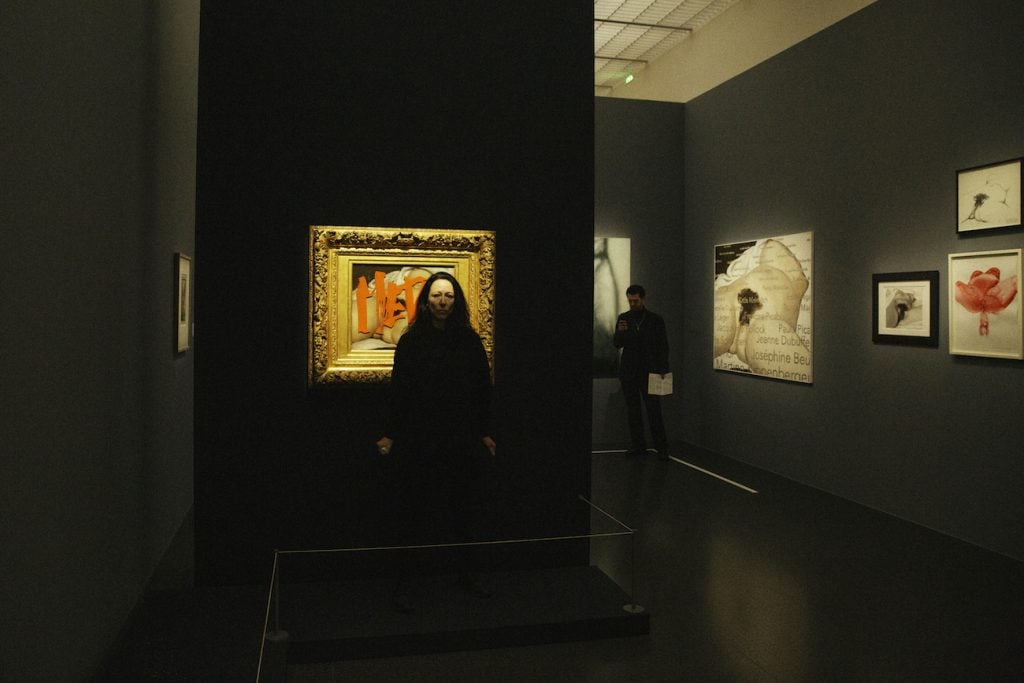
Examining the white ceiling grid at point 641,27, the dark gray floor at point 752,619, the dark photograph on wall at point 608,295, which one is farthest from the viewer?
the white ceiling grid at point 641,27

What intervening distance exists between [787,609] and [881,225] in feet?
13.5

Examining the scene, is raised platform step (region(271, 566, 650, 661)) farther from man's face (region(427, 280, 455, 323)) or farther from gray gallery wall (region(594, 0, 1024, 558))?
gray gallery wall (region(594, 0, 1024, 558))

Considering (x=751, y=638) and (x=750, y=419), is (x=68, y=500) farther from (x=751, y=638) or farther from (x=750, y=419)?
(x=750, y=419)

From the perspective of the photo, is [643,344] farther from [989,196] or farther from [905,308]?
[989,196]

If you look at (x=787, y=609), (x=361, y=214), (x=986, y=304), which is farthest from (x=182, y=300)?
(x=986, y=304)

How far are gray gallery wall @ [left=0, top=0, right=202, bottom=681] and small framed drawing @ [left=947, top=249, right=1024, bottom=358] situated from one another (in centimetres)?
615

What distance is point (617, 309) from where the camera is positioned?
10820 mm

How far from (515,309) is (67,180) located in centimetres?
292

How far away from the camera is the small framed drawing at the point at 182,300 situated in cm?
654

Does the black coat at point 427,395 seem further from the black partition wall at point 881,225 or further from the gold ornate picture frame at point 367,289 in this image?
the black partition wall at point 881,225

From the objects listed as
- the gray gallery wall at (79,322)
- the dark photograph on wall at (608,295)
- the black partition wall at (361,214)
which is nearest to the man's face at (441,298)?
the black partition wall at (361,214)

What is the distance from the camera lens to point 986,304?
6.15 m

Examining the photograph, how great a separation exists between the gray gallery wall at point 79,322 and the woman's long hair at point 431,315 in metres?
1.68

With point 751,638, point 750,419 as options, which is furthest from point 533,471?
point 750,419
